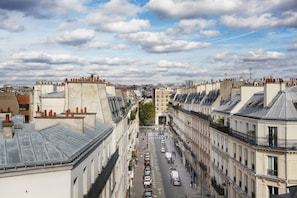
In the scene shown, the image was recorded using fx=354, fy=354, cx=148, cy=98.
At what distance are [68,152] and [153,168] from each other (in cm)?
5334

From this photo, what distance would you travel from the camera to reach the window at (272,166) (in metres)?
25.5

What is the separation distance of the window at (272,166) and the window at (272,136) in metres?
1.01

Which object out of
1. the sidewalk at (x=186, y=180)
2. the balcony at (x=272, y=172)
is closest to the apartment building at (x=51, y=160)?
the balcony at (x=272, y=172)

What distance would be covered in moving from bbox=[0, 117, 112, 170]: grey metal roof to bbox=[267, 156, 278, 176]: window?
15696mm

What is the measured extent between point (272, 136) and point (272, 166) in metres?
2.17

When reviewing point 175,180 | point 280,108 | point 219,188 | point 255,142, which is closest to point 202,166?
point 175,180

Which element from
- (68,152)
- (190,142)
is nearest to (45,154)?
(68,152)

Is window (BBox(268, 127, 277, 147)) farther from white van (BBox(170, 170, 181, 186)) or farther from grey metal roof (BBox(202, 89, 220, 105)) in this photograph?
white van (BBox(170, 170, 181, 186))

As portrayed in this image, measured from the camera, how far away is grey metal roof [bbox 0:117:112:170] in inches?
435

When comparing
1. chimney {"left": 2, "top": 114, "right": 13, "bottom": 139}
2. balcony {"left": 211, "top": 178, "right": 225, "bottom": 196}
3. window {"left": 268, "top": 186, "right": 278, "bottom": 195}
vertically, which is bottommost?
balcony {"left": 211, "top": 178, "right": 225, "bottom": 196}

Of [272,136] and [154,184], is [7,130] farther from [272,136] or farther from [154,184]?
[154,184]

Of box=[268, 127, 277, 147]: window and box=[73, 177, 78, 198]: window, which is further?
box=[268, 127, 277, 147]: window

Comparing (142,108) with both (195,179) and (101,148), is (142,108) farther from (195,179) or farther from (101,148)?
(101,148)

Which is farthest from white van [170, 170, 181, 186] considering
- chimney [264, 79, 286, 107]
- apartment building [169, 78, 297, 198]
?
chimney [264, 79, 286, 107]
